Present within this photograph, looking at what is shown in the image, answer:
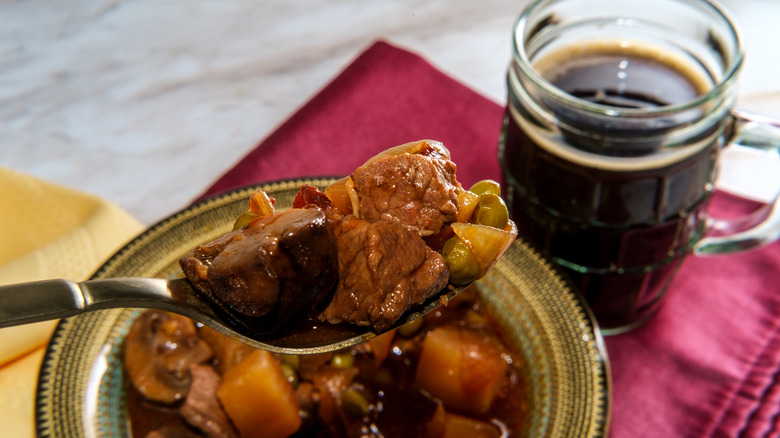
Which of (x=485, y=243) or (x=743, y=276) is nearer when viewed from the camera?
(x=485, y=243)

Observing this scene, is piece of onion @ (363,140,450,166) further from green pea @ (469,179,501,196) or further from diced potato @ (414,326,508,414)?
diced potato @ (414,326,508,414)

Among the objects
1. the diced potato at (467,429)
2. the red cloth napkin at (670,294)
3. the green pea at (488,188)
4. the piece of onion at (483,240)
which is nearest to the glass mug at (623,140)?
the red cloth napkin at (670,294)

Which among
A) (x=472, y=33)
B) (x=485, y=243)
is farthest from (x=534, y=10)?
(x=472, y=33)

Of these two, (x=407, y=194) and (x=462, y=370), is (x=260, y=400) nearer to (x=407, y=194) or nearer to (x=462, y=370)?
(x=462, y=370)

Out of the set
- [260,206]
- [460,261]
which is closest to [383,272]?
[460,261]

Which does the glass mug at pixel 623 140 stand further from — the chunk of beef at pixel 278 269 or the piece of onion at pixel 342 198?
the chunk of beef at pixel 278 269

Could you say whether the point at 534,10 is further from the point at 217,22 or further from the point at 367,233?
the point at 217,22
